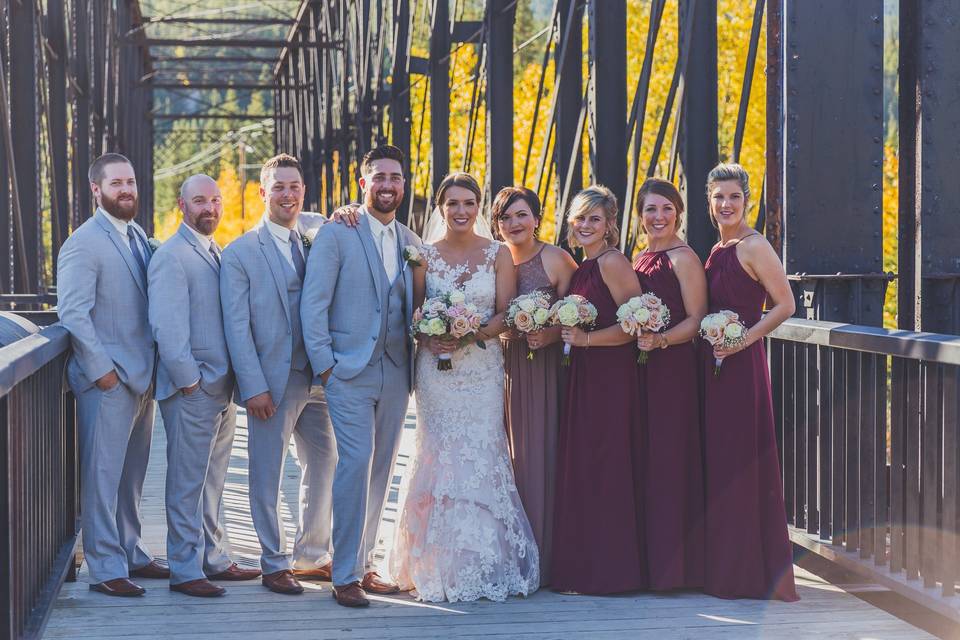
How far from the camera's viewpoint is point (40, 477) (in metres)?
5.08

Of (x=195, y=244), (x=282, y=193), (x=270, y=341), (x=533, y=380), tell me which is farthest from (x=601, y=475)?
(x=195, y=244)

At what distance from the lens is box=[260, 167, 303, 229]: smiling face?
19.0 ft

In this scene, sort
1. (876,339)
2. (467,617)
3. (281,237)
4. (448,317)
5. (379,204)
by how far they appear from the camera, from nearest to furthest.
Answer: (876,339) < (467,617) < (448,317) < (379,204) < (281,237)

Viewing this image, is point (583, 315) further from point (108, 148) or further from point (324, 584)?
point (108, 148)

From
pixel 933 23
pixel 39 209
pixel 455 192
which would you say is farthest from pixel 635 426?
pixel 39 209

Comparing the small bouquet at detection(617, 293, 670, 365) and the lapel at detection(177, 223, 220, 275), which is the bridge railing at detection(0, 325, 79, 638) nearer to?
the lapel at detection(177, 223, 220, 275)

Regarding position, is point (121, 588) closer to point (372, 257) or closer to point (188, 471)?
point (188, 471)

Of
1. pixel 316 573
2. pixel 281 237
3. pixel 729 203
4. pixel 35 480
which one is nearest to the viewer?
pixel 35 480

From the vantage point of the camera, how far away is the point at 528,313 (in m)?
5.58

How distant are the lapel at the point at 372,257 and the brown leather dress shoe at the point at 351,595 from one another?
1.27 meters

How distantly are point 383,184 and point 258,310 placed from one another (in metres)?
0.80

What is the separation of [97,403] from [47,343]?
752 millimetres

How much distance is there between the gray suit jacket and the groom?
0.60ft

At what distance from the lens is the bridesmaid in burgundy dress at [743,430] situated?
5.49 m
